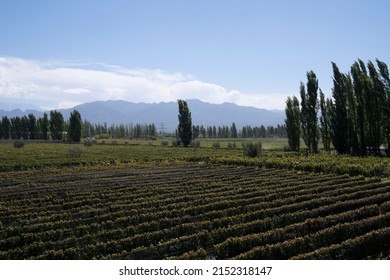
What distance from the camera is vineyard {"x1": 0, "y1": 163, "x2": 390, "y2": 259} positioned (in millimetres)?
12273

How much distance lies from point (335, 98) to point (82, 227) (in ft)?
155

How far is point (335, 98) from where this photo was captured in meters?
54.2

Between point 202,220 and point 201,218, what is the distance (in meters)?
0.24

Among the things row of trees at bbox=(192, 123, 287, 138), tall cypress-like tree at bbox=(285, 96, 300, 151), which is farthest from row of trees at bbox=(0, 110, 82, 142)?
tall cypress-like tree at bbox=(285, 96, 300, 151)

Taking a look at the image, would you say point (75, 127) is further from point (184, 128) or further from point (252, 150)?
point (252, 150)

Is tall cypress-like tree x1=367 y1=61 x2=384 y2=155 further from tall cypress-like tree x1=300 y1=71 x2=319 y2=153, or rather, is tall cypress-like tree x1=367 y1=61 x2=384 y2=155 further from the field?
the field

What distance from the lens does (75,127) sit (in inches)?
3937

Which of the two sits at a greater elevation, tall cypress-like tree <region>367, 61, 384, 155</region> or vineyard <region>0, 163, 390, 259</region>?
tall cypress-like tree <region>367, 61, 384, 155</region>

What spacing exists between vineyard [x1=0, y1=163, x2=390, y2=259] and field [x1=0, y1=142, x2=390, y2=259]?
1.7 inches

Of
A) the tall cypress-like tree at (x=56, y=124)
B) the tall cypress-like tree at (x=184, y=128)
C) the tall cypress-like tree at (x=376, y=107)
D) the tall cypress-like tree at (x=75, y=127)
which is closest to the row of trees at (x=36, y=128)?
the tall cypress-like tree at (x=56, y=124)

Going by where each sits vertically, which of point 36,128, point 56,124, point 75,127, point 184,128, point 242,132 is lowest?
point 242,132

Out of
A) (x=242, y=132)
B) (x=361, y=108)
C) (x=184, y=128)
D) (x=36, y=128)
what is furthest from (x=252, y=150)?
(x=242, y=132)
